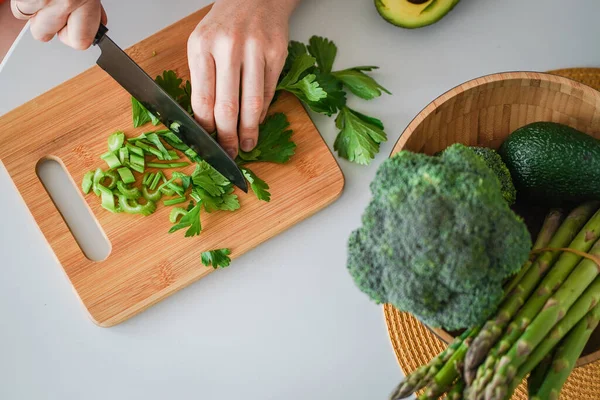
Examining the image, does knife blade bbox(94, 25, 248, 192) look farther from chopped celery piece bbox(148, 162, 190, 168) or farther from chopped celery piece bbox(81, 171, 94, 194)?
chopped celery piece bbox(81, 171, 94, 194)

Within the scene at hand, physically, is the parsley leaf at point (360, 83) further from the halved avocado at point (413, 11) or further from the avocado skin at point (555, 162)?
the avocado skin at point (555, 162)

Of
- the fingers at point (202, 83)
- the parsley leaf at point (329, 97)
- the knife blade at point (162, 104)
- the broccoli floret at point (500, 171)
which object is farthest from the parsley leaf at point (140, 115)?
the broccoli floret at point (500, 171)

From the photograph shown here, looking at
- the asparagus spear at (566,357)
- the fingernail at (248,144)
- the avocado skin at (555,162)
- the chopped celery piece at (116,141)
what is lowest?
the asparagus spear at (566,357)

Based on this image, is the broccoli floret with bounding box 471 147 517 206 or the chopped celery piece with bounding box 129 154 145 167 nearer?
the broccoli floret with bounding box 471 147 517 206

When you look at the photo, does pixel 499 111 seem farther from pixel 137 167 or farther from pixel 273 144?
pixel 137 167

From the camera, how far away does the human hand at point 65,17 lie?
45.3 inches

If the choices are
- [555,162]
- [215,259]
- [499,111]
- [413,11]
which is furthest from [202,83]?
[555,162]

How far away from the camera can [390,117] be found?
1.35m

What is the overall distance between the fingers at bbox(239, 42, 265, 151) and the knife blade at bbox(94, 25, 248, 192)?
84mm

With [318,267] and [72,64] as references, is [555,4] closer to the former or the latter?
[318,267]

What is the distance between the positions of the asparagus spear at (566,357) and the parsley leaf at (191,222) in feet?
2.37

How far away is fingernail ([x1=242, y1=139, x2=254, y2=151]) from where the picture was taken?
126 centimetres

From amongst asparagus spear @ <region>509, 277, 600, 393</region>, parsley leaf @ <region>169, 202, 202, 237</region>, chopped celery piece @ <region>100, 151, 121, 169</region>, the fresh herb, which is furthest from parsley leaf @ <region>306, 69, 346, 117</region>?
asparagus spear @ <region>509, 277, 600, 393</region>

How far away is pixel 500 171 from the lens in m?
1.00
